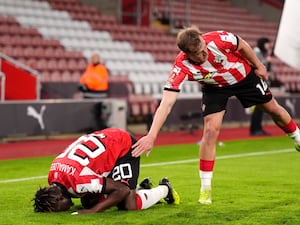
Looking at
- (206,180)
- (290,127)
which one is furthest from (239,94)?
(206,180)

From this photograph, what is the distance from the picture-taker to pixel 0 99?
16219mm

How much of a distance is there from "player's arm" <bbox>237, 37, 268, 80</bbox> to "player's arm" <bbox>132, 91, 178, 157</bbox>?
850 mm

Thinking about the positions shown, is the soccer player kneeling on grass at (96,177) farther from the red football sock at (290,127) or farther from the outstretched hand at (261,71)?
the red football sock at (290,127)

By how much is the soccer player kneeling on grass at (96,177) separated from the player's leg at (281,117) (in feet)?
5.87

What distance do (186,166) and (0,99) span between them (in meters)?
6.62

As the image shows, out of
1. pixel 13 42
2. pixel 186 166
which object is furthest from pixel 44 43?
pixel 186 166

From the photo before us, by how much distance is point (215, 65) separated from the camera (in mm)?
7156

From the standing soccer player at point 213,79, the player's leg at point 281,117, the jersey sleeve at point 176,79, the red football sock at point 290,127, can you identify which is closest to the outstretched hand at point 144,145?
the standing soccer player at point 213,79

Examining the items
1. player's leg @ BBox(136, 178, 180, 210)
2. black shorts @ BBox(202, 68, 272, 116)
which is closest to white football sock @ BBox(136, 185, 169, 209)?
player's leg @ BBox(136, 178, 180, 210)

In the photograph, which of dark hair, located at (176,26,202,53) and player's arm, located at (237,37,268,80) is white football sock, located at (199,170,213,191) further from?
dark hair, located at (176,26,202,53)

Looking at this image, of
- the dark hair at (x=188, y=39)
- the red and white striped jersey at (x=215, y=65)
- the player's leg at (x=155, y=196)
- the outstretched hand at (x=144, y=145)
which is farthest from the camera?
the red and white striped jersey at (x=215, y=65)

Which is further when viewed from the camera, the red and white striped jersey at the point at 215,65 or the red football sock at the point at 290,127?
the red football sock at the point at 290,127

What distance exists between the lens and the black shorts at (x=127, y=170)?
260 inches

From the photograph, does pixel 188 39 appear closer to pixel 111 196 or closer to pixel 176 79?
pixel 176 79
